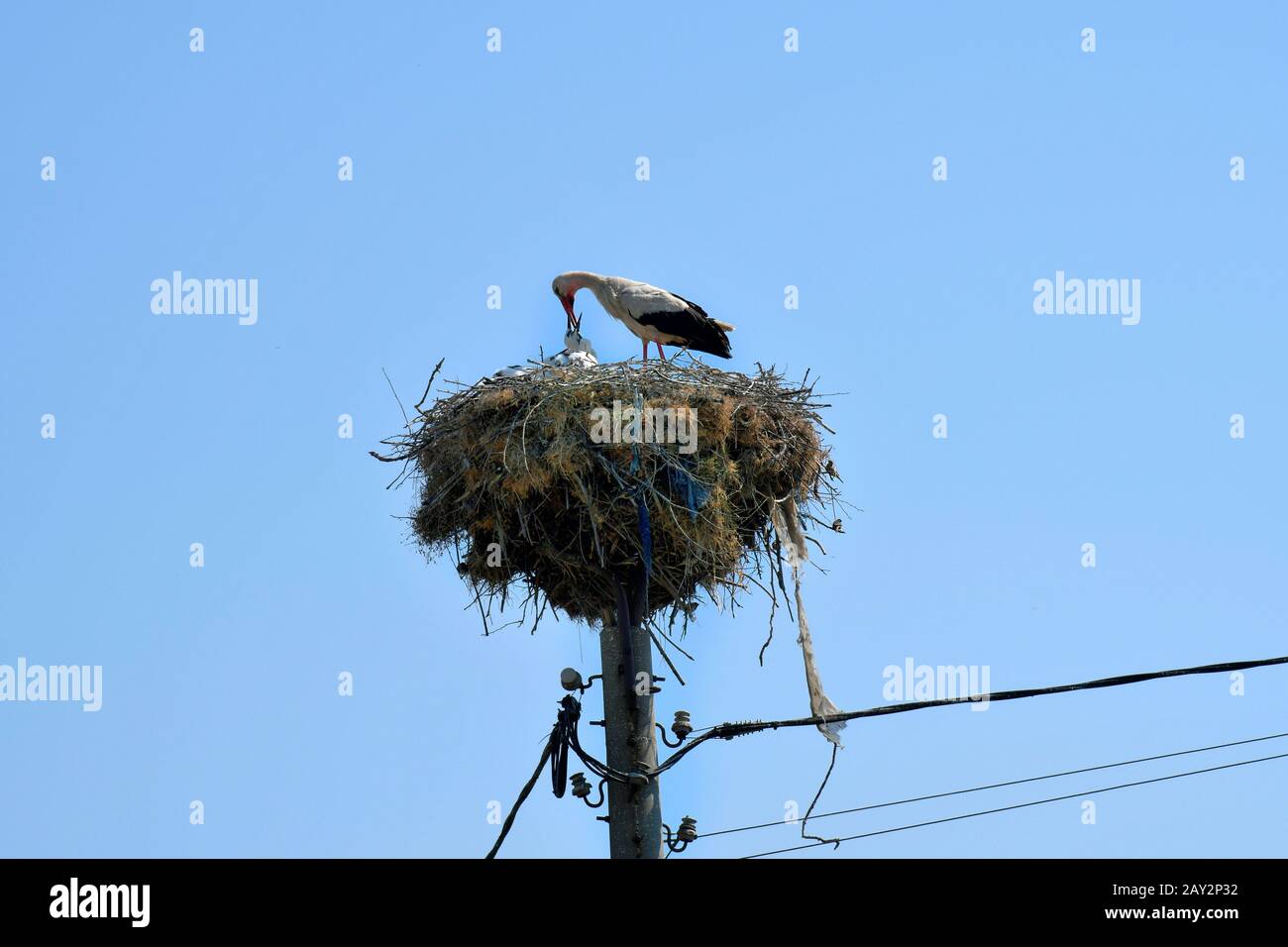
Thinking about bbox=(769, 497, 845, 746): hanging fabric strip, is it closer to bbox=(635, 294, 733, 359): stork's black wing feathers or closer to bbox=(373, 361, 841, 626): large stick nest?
bbox=(373, 361, 841, 626): large stick nest

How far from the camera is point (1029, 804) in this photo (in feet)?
30.9

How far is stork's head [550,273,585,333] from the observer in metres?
15.2

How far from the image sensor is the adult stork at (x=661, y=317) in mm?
14289

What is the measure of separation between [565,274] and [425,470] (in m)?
3.59

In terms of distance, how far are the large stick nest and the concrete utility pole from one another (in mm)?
464

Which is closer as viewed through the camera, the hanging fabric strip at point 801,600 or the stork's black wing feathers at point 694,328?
the hanging fabric strip at point 801,600

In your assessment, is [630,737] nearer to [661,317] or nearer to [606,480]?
[606,480]

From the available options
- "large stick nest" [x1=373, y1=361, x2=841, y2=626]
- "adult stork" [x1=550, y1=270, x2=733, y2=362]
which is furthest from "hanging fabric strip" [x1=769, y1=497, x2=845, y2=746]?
"adult stork" [x1=550, y1=270, x2=733, y2=362]

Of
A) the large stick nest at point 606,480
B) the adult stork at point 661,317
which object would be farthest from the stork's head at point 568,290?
the large stick nest at point 606,480

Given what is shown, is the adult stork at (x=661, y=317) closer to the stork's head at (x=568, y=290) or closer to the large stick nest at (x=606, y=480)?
the stork's head at (x=568, y=290)

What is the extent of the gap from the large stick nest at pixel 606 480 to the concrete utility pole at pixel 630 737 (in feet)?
1.52

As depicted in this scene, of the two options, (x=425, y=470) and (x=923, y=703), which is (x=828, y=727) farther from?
(x=425, y=470)
